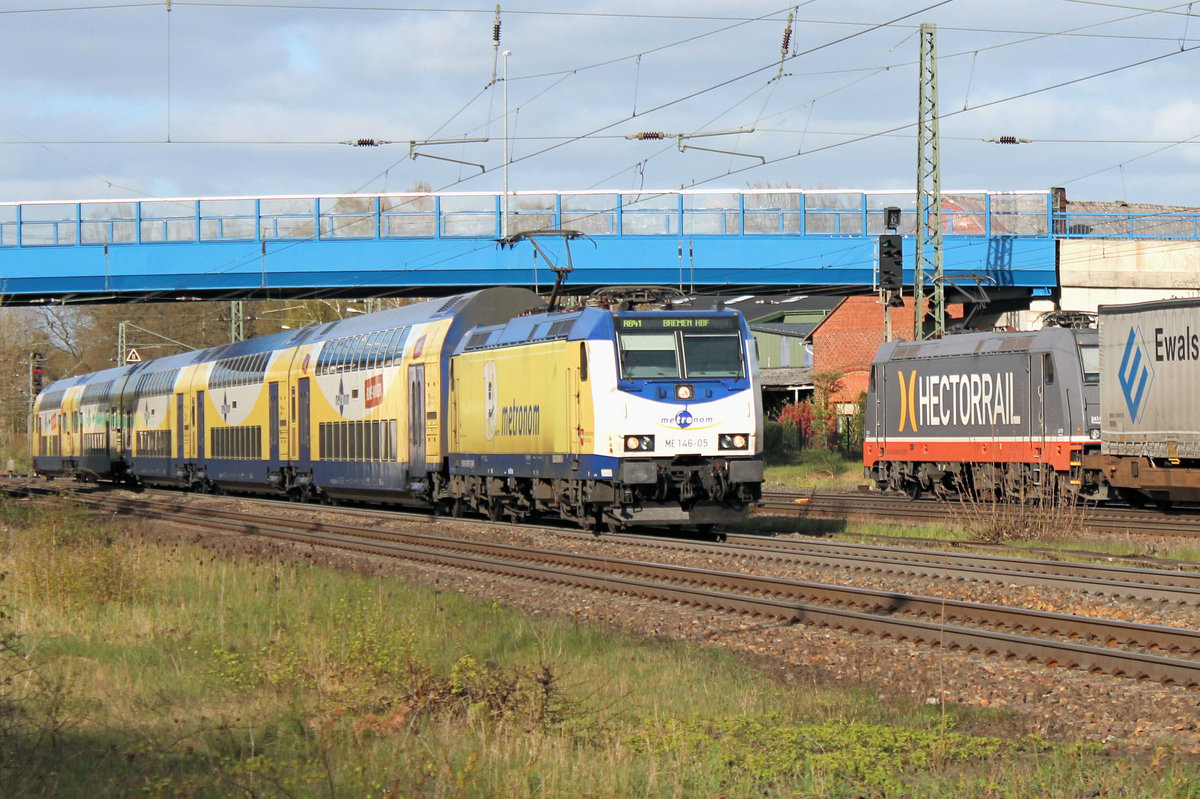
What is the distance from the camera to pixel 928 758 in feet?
23.1

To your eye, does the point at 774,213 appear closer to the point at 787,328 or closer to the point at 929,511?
the point at 929,511

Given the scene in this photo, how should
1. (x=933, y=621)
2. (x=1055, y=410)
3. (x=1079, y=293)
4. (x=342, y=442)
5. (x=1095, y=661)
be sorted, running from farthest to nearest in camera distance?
(x=1079, y=293) < (x=342, y=442) < (x=1055, y=410) < (x=933, y=621) < (x=1095, y=661)

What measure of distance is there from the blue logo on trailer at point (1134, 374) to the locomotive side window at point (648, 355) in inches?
333

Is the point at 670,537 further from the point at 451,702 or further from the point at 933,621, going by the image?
the point at 451,702

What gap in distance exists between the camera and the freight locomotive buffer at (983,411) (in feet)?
80.6

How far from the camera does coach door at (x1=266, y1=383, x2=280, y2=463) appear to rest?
31047 millimetres

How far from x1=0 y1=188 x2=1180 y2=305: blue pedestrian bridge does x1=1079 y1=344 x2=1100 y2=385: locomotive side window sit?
14.0 meters

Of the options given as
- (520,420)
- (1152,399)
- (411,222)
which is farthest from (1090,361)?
(411,222)

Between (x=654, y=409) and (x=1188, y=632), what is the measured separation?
30.8 ft

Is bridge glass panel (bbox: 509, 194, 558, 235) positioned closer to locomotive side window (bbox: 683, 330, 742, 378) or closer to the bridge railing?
the bridge railing

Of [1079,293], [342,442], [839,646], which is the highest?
[1079,293]

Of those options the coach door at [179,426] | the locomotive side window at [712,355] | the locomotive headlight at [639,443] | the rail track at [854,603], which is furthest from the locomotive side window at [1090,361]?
the coach door at [179,426]

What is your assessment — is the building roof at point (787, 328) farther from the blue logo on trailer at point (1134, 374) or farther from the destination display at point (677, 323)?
the destination display at point (677, 323)

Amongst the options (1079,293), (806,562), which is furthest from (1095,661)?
(1079,293)
